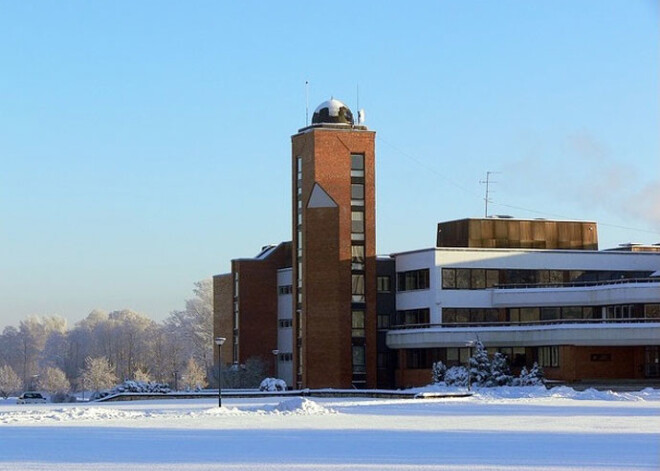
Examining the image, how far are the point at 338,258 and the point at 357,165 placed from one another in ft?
22.2

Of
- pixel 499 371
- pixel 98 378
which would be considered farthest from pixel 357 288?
pixel 98 378

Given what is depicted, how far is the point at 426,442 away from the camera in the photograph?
3272 centimetres

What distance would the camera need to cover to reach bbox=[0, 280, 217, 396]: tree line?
435 feet

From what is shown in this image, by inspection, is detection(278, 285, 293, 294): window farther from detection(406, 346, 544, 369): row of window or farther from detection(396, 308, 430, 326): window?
detection(406, 346, 544, 369): row of window

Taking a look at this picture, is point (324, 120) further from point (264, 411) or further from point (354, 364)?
point (264, 411)

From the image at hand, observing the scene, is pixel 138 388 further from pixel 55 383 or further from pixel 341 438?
pixel 55 383

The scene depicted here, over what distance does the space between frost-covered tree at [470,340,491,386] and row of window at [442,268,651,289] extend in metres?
7.95

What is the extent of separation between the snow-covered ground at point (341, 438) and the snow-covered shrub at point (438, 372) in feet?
82.4

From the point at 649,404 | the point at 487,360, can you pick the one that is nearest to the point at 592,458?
the point at 649,404

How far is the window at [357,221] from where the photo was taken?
8594 cm

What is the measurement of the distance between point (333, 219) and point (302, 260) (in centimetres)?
398

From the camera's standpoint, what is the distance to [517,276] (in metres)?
86.4

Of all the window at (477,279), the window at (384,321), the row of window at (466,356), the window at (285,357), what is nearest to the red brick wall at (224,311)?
the window at (285,357)

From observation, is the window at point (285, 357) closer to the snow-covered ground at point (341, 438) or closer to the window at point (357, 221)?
the window at point (357, 221)
